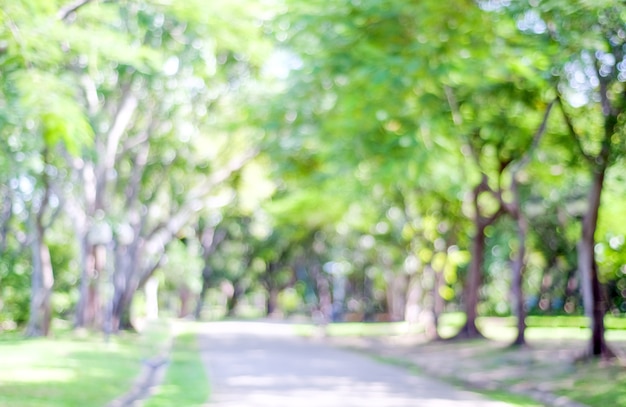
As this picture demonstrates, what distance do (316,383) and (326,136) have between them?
23.9 feet

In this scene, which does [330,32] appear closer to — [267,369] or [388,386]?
[388,386]

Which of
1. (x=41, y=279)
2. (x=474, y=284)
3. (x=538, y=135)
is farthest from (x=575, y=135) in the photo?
(x=41, y=279)

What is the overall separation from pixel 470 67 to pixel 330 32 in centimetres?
250

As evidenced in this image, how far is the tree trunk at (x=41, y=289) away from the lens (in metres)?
27.2

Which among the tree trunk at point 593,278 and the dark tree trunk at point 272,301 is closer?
the tree trunk at point 593,278

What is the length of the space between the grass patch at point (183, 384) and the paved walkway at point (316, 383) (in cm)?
25

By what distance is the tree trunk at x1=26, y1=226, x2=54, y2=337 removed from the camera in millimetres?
27234

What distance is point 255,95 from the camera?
1103 inches

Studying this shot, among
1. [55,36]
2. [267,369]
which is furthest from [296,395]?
[55,36]

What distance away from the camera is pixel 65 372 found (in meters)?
15.9

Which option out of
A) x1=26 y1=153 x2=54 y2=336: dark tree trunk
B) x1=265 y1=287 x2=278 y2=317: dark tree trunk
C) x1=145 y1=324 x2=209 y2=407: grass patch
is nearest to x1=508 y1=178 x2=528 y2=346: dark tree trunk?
x1=145 y1=324 x2=209 y2=407: grass patch

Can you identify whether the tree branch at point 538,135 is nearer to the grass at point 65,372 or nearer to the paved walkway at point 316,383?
the paved walkway at point 316,383

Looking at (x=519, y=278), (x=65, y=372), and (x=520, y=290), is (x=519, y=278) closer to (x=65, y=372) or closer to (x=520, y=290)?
(x=520, y=290)

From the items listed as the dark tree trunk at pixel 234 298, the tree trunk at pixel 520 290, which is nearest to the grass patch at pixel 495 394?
the tree trunk at pixel 520 290
